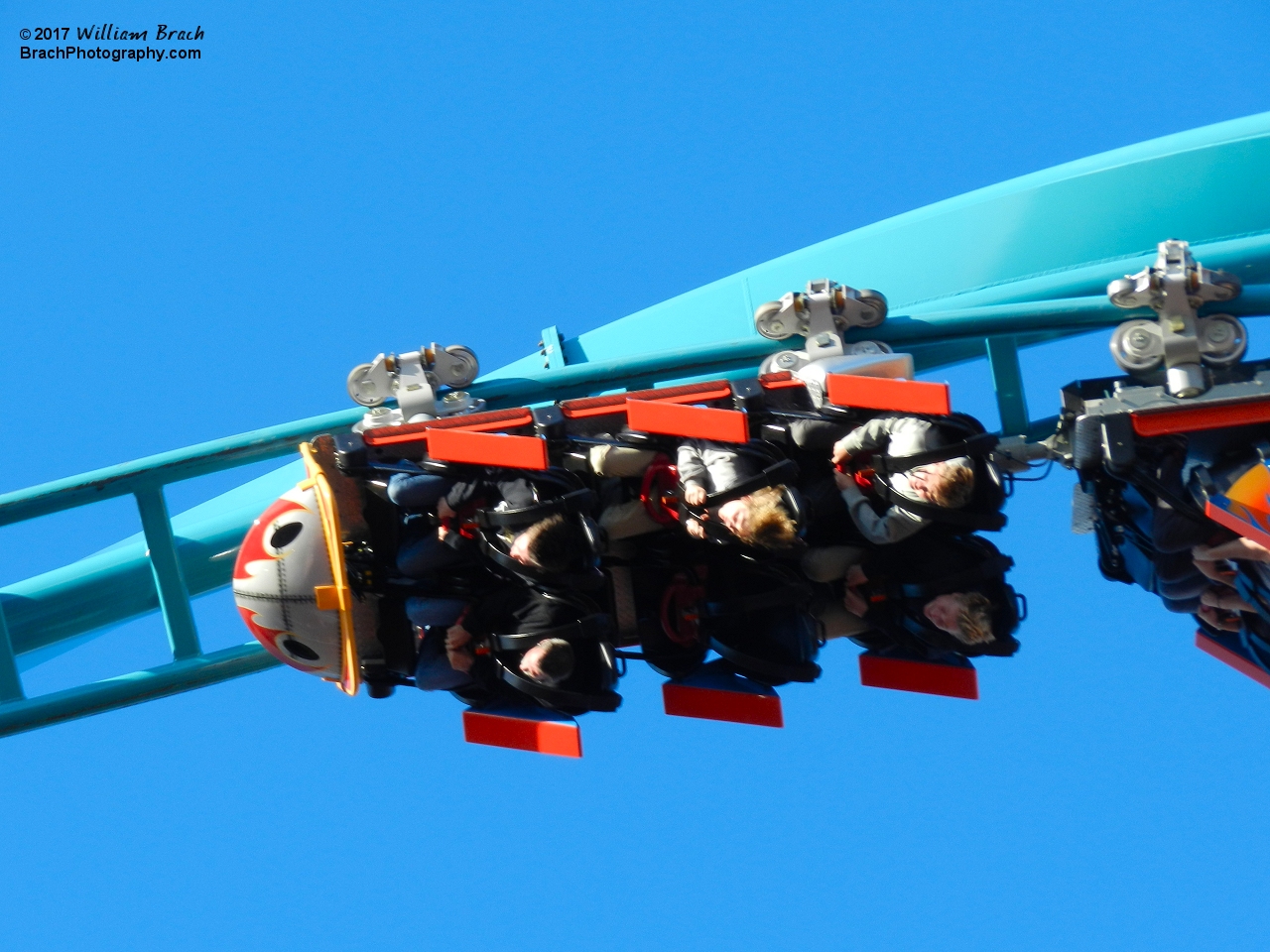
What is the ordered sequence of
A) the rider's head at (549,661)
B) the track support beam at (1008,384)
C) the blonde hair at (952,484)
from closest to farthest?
the blonde hair at (952,484) → the rider's head at (549,661) → the track support beam at (1008,384)

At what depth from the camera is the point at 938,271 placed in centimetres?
788

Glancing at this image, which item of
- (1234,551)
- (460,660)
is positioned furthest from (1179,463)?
(460,660)

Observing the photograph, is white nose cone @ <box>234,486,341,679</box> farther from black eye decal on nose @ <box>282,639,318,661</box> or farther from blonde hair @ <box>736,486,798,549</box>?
blonde hair @ <box>736,486,798,549</box>

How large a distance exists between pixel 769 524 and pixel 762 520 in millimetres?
26

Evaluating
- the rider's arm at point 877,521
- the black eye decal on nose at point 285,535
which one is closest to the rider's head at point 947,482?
the rider's arm at point 877,521

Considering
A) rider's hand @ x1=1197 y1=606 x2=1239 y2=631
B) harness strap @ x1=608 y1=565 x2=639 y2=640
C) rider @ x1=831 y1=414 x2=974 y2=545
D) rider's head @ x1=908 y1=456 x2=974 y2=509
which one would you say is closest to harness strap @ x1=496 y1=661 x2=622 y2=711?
harness strap @ x1=608 y1=565 x2=639 y2=640

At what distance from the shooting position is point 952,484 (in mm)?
6430

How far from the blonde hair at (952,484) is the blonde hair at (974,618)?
0.53 metres

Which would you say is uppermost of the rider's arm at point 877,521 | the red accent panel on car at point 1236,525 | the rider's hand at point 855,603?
the rider's arm at point 877,521

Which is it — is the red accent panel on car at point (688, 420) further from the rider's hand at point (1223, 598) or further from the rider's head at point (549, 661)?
the rider's hand at point (1223, 598)

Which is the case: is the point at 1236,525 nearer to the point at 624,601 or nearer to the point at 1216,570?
the point at 1216,570

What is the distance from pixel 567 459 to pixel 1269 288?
2628 mm

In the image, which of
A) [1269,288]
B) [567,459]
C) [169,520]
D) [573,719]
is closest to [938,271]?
[1269,288]

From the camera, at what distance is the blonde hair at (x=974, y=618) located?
6.84 m
